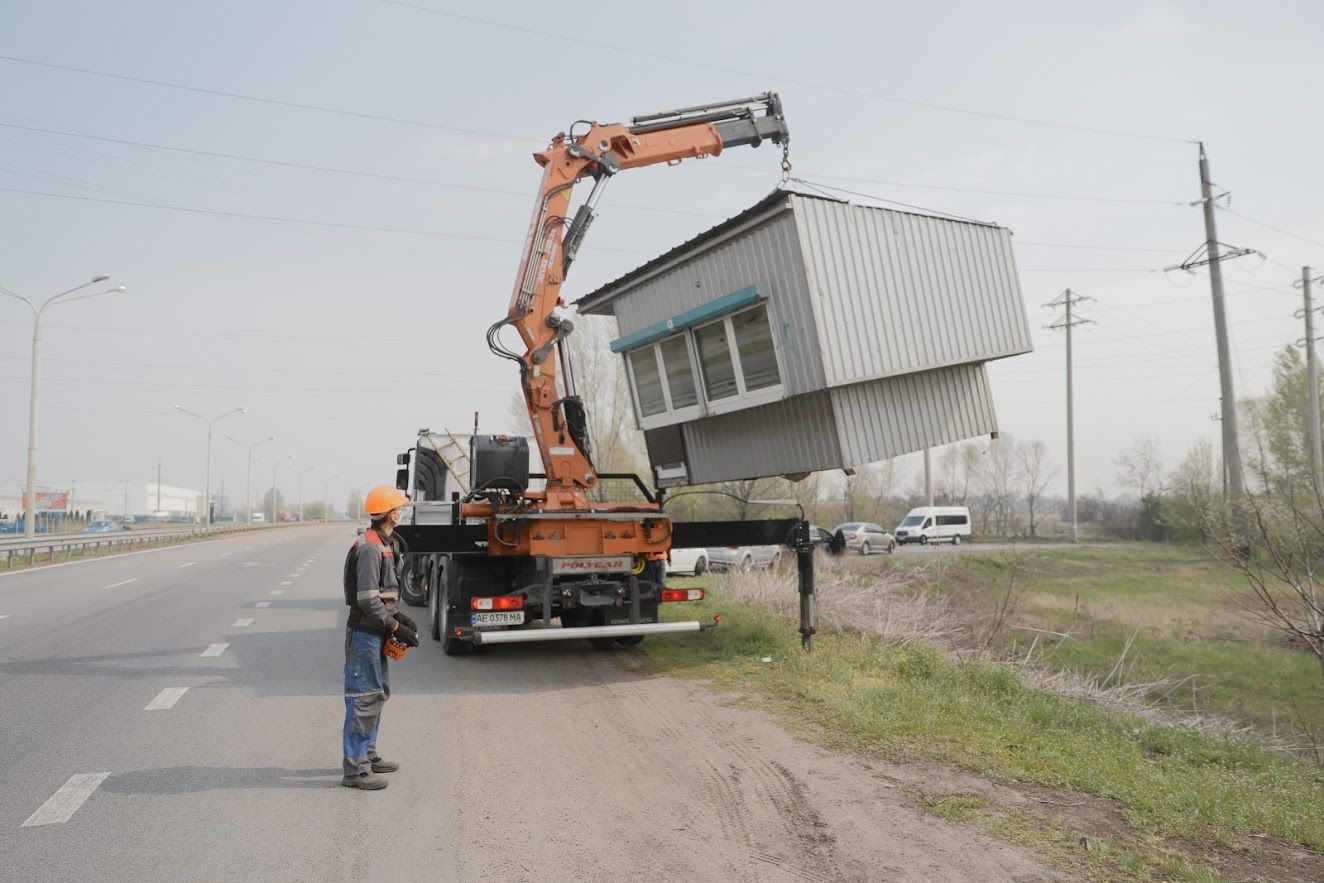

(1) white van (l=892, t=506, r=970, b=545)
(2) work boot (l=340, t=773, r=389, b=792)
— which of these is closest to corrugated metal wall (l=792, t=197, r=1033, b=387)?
(2) work boot (l=340, t=773, r=389, b=792)

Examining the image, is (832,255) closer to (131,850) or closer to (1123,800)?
(1123,800)

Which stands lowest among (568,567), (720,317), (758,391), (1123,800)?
(1123,800)

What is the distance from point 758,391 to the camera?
10.3 meters

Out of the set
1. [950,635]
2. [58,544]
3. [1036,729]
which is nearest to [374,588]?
[1036,729]

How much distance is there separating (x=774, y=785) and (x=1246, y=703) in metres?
15.7

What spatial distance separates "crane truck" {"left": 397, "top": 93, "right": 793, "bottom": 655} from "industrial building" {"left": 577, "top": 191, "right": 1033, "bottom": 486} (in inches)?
48.5

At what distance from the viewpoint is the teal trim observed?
1017 cm

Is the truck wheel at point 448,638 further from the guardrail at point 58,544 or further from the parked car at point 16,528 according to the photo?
the parked car at point 16,528

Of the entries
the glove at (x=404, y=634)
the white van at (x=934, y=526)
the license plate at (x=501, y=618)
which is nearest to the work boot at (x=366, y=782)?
Result: the glove at (x=404, y=634)

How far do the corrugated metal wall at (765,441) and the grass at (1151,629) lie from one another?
4.92 meters

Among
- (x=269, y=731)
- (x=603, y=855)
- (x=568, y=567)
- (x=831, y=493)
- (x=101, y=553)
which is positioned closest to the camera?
(x=603, y=855)

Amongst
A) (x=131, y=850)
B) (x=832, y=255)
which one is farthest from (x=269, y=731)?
(x=832, y=255)

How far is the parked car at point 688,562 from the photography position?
2462 cm

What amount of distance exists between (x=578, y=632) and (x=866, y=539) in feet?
109
